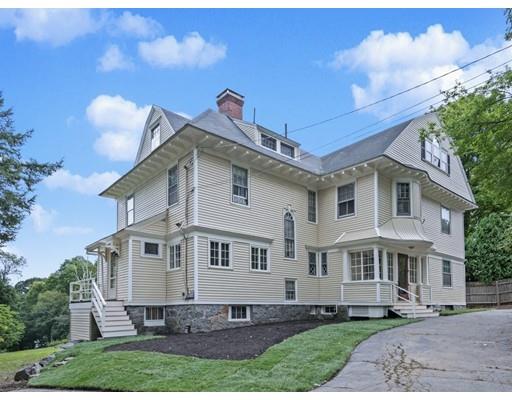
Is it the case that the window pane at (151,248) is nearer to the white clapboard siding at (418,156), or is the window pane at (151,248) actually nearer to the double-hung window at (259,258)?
the double-hung window at (259,258)

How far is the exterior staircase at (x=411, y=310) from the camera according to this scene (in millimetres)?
15461

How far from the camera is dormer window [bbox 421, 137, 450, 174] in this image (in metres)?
19.7

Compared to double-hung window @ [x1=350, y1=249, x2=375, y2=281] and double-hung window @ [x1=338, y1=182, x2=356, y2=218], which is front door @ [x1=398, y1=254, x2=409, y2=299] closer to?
double-hung window @ [x1=350, y1=249, x2=375, y2=281]

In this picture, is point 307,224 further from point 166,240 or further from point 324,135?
point 166,240

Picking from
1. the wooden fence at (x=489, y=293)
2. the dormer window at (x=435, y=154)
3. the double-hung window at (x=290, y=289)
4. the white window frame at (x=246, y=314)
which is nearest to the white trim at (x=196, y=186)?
the white window frame at (x=246, y=314)

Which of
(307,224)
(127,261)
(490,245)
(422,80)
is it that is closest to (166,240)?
(127,261)

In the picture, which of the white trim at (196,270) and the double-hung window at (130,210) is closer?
the white trim at (196,270)

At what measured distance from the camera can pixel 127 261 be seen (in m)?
14.5

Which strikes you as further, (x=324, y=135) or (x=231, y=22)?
(x=324, y=135)

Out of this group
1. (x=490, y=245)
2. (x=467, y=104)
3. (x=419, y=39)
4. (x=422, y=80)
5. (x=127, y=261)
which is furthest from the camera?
(x=490, y=245)

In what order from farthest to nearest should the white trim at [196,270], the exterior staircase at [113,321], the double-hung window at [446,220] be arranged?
1. the double-hung window at [446,220]
2. the white trim at [196,270]
3. the exterior staircase at [113,321]

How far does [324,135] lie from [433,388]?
10.8 meters

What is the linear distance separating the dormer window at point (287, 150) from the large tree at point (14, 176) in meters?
8.86

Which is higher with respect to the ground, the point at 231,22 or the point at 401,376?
the point at 231,22
